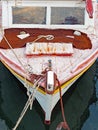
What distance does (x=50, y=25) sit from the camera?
11523 millimetres

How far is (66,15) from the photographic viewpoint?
1148 centimetres

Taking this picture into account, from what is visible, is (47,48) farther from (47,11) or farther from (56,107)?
(47,11)

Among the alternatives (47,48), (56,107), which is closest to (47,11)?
(47,48)

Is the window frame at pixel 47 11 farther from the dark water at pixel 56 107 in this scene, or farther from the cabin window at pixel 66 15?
the dark water at pixel 56 107

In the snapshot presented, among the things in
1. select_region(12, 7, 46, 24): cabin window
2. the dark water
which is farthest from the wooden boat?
the dark water

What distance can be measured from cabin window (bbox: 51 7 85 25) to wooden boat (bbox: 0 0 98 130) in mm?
27

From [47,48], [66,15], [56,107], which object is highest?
[66,15]

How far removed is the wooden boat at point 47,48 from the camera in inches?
356

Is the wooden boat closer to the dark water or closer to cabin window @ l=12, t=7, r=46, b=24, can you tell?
cabin window @ l=12, t=7, r=46, b=24

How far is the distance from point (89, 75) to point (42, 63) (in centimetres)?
296

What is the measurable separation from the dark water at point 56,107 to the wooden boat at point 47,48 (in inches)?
27.9

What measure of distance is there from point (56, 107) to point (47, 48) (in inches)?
58.9

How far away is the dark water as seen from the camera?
9992 mm

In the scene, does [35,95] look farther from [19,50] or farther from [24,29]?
[24,29]
